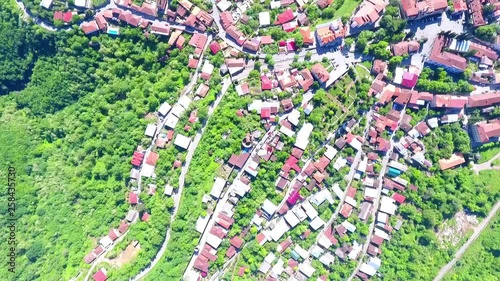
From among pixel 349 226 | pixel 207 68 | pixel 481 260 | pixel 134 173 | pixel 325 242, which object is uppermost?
pixel 207 68

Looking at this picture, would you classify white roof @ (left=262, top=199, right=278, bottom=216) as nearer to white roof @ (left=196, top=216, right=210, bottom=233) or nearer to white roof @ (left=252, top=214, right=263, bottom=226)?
white roof @ (left=252, top=214, right=263, bottom=226)

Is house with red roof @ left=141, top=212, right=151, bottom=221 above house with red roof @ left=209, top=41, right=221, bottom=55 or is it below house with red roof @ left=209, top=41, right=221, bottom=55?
below

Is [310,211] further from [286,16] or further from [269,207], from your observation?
[286,16]

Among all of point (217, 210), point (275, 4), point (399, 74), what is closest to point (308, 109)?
point (399, 74)

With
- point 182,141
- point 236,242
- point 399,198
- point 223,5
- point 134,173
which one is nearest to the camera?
point 182,141

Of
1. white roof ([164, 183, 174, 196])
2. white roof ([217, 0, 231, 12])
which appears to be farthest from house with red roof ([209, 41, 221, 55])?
white roof ([164, 183, 174, 196])

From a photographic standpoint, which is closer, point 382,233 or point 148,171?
point 148,171
